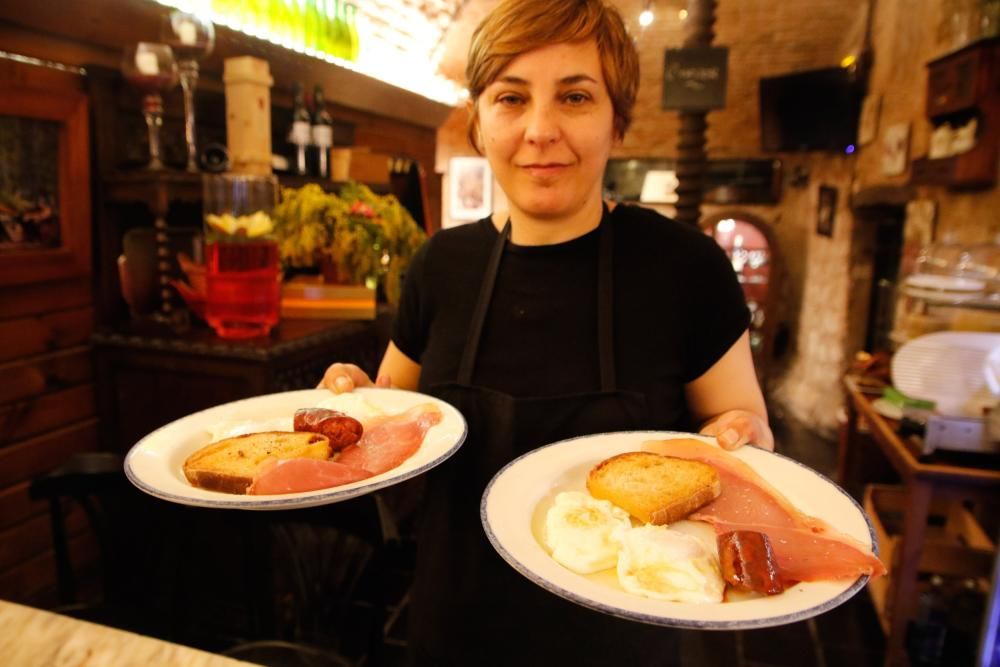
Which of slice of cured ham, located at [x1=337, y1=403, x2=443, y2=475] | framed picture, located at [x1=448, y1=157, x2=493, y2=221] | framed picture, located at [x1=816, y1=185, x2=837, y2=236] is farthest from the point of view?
framed picture, located at [x1=448, y1=157, x2=493, y2=221]

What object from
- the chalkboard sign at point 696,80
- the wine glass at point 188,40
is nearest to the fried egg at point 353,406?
the wine glass at point 188,40

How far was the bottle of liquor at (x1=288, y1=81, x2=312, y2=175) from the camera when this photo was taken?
3545 mm

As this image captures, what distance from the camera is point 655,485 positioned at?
3.55ft

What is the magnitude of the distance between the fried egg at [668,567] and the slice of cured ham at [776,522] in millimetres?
93

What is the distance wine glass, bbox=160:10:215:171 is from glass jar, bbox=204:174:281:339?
1.50 ft

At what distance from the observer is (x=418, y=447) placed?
3.91 ft

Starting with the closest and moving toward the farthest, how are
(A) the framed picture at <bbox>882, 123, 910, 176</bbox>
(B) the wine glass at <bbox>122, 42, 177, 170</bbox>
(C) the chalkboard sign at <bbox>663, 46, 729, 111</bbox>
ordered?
(B) the wine glass at <bbox>122, 42, 177, 170</bbox>
(C) the chalkboard sign at <bbox>663, 46, 729, 111</bbox>
(A) the framed picture at <bbox>882, 123, 910, 176</bbox>

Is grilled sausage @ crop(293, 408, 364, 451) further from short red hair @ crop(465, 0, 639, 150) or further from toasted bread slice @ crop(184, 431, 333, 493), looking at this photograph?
short red hair @ crop(465, 0, 639, 150)

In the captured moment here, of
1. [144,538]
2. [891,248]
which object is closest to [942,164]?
[891,248]

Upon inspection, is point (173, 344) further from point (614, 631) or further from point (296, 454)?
point (614, 631)

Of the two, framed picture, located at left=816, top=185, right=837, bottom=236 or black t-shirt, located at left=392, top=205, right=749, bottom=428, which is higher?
framed picture, located at left=816, top=185, right=837, bottom=236

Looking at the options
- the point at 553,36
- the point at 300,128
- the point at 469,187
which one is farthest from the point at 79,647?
the point at 469,187

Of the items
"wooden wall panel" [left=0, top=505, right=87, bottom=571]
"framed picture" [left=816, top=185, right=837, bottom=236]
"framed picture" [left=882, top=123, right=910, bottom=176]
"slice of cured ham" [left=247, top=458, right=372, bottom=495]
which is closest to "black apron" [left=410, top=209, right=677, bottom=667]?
"slice of cured ham" [left=247, top=458, right=372, bottom=495]

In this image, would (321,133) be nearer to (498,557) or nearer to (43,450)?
(43,450)
